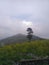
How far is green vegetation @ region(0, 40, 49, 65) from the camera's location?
1277cm

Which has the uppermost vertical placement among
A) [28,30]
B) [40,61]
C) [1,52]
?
[28,30]

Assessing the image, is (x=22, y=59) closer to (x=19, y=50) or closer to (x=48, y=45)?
(x=19, y=50)

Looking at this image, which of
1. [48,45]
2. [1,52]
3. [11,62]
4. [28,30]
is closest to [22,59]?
[11,62]

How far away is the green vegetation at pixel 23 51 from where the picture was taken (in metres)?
12.8

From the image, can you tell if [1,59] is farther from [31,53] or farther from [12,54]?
[31,53]

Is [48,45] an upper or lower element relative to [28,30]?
lower

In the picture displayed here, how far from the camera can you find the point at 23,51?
13805 millimetres

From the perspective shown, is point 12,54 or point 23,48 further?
point 23,48

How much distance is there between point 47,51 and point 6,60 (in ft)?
9.31

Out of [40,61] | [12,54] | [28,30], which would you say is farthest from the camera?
[28,30]

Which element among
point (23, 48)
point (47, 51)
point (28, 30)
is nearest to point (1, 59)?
point (23, 48)

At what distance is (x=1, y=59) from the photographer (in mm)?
12641

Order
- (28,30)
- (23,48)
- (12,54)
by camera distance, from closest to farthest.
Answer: (12,54) → (23,48) → (28,30)

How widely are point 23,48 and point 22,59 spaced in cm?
168
